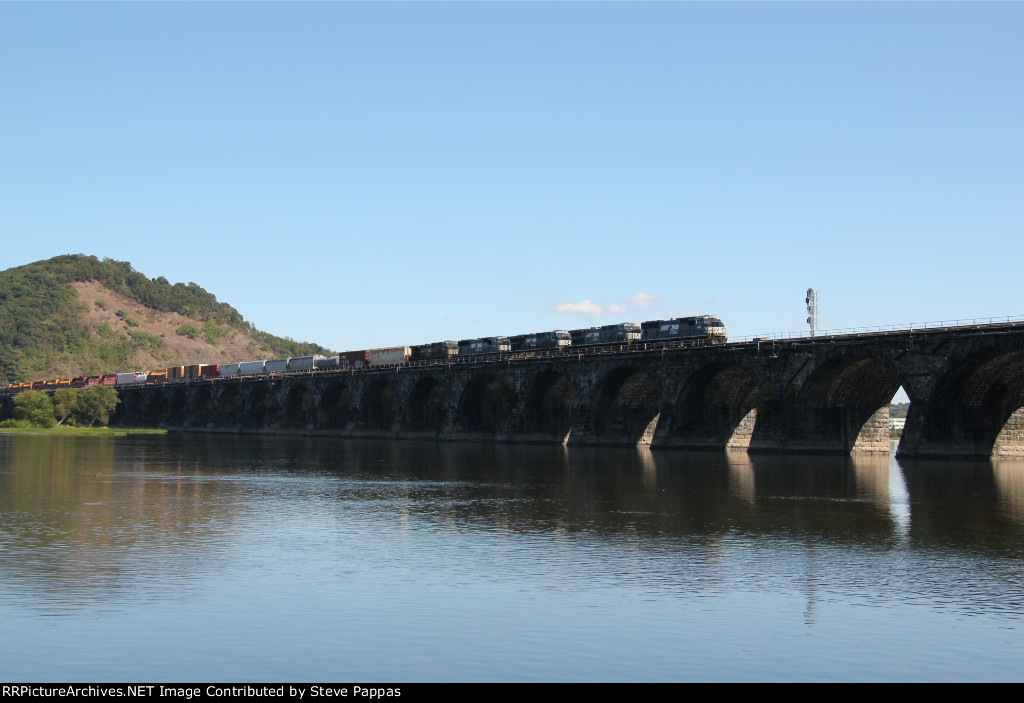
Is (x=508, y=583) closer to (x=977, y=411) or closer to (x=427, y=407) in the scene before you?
(x=977, y=411)

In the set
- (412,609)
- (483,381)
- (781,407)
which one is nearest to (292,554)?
(412,609)

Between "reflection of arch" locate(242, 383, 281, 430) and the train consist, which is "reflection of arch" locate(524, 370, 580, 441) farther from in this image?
"reflection of arch" locate(242, 383, 281, 430)

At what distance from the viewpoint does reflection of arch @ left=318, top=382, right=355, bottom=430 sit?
118 metres

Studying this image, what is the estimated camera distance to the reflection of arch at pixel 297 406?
124463 mm

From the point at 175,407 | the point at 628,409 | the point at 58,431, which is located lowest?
the point at 58,431

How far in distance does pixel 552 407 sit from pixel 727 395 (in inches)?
778

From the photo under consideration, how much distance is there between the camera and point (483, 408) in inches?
3819

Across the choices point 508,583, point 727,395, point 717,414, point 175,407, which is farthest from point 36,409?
point 508,583

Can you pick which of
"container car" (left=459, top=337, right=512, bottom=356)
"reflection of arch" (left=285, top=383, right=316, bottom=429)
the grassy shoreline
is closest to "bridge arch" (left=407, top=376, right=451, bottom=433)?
"container car" (left=459, top=337, right=512, bottom=356)

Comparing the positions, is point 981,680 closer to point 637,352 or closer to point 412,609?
point 412,609

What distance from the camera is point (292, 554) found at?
23.3 m

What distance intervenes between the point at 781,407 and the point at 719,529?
127 ft
